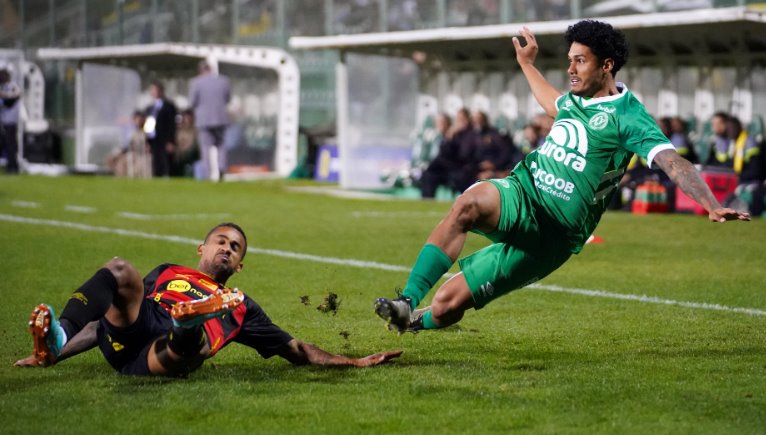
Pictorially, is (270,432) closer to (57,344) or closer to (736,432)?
(57,344)

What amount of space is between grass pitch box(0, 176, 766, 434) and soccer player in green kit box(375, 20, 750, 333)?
1.66 feet

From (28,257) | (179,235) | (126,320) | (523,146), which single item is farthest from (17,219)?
(126,320)

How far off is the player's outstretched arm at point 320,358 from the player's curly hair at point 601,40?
2.02m

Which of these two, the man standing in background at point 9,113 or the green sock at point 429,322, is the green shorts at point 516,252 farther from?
the man standing in background at point 9,113

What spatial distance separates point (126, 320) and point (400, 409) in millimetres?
1510

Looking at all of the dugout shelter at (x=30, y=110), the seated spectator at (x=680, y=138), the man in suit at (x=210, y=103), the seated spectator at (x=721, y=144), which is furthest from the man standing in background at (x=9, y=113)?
the seated spectator at (x=721, y=144)

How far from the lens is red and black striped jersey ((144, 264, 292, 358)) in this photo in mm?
6484

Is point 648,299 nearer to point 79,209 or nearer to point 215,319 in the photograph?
point 215,319

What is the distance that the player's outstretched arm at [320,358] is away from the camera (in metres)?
6.89

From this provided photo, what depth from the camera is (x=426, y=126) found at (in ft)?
83.7

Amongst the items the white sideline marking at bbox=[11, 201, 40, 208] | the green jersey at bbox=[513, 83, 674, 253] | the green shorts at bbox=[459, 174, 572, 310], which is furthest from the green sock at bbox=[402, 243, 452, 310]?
the white sideline marking at bbox=[11, 201, 40, 208]

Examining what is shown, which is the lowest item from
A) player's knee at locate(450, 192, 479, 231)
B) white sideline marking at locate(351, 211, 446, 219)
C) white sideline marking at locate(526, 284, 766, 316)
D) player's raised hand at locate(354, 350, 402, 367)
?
white sideline marking at locate(351, 211, 446, 219)

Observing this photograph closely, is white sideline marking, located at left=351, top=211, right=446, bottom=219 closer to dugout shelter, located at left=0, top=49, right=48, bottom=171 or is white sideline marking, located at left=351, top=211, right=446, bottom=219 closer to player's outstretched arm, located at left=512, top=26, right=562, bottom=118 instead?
player's outstretched arm, located at left=512, top=26, right=562, bottom=118

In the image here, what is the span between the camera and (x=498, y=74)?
25.7 m
